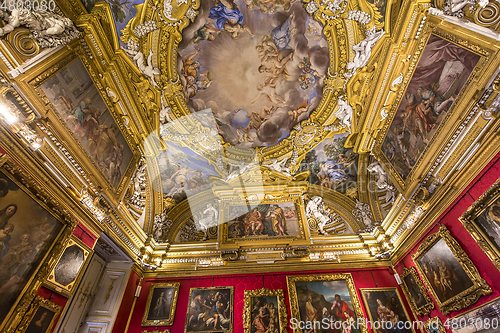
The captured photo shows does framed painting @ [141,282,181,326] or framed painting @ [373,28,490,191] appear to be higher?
framed painting @ [373,28,490,191]

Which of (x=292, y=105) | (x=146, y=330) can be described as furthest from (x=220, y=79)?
(x=146, y=330)

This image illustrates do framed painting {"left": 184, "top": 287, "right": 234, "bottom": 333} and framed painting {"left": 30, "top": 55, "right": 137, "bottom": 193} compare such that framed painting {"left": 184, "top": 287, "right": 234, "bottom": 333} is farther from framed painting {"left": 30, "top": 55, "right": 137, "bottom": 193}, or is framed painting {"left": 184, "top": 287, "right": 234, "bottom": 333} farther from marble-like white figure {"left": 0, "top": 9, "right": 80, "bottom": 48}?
marble-like white figure {"left": 0, "top": 9, "right": 80, "bottom": 48}

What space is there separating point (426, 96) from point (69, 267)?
10986 millimetres

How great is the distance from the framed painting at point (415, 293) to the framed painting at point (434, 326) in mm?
224

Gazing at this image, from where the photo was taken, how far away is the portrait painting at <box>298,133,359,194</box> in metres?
11.3

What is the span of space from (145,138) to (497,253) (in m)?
10.9

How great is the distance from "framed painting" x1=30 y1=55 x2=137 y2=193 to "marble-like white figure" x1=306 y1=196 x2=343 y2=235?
8.32 m

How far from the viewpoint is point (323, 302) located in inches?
350

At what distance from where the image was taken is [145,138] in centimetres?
948

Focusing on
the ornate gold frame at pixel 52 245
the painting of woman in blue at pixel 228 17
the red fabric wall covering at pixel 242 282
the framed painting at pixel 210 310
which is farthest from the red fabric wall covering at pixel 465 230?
the ornate gold frame at pixel 52 245

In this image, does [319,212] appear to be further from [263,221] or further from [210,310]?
[210,310]

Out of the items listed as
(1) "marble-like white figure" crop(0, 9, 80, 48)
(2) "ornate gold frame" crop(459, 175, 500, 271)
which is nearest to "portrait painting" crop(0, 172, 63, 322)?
(1) "marble-like white figure" crop(0, 9, 80, 48)

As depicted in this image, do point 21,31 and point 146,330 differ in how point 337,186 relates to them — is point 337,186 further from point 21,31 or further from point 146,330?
point 21,31

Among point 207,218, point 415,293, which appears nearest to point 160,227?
point 207,218
